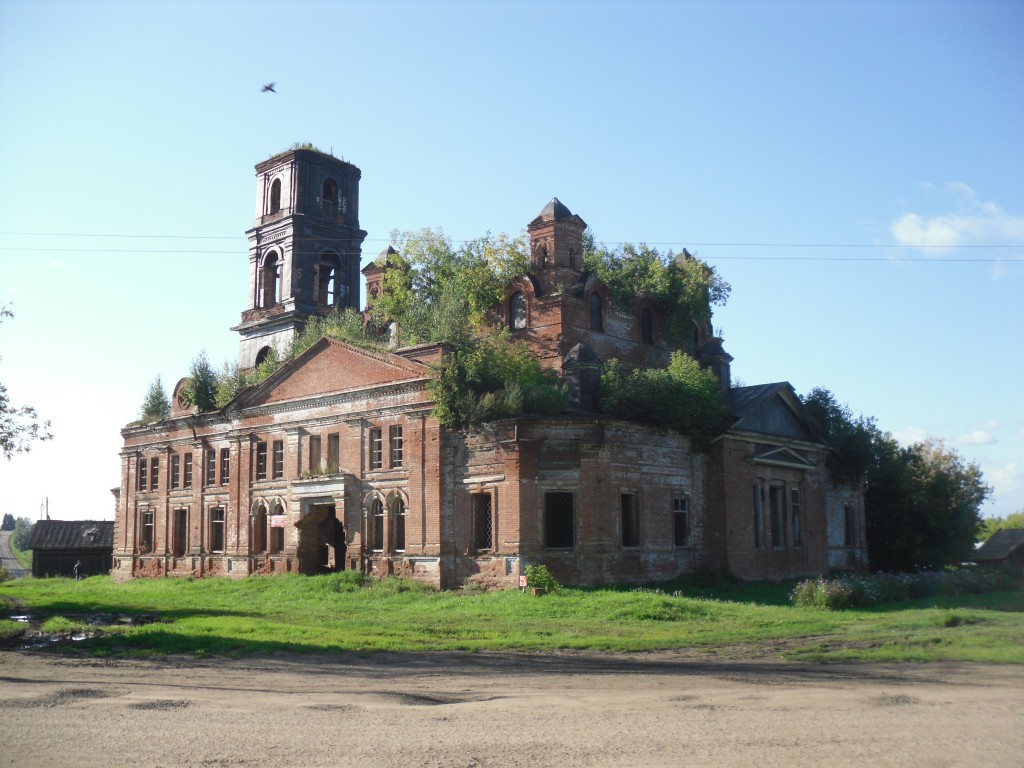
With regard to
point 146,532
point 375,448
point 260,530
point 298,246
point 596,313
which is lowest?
point 146,532

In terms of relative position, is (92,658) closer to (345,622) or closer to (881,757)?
(345,622)

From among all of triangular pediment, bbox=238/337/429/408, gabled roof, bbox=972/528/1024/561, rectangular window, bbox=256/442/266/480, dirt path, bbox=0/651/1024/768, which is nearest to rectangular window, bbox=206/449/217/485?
rectangular window, bbox=256/442/266/480

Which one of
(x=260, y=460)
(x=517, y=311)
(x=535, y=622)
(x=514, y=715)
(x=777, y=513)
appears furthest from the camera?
(x=260, y=460)

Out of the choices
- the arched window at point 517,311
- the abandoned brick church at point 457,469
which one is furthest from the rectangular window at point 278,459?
the arched window at point 517,311

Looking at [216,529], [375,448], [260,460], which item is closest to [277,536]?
[260,460]

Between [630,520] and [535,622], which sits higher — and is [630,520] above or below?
above

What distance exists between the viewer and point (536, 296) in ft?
105

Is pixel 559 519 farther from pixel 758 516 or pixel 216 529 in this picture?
pixel 216 529

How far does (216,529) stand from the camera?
36688mm

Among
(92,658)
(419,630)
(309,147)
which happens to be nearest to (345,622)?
(419,630)

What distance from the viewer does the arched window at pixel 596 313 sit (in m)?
32.8

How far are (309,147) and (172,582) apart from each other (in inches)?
775

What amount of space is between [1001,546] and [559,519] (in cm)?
3004

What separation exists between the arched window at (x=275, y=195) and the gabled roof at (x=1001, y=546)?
37.0m
